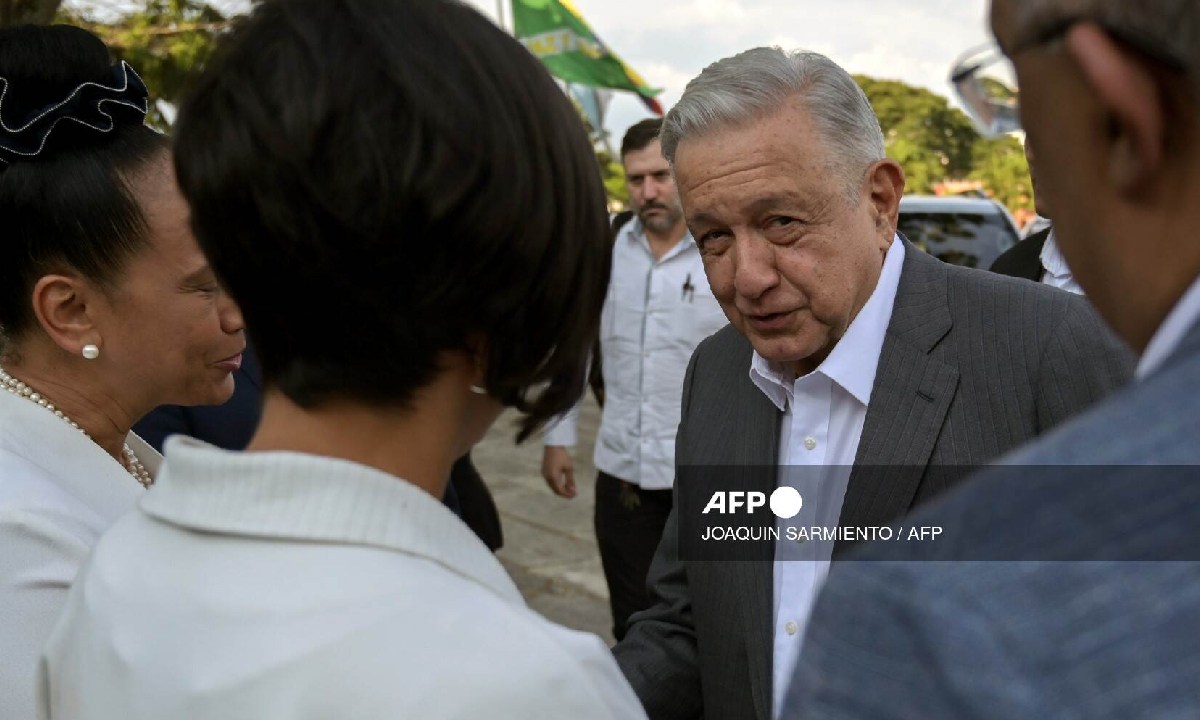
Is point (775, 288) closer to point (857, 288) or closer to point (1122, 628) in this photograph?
point (857, 288)

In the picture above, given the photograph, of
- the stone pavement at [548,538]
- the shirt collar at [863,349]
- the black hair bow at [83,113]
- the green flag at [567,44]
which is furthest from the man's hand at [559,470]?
the black hair bow at [83,113]

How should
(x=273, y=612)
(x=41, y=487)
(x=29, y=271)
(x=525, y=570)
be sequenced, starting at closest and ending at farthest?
1. (x=273, y=612)
2. (x=41, y=487)
3. (x=29, y=271)
4. (x=525, y=570)

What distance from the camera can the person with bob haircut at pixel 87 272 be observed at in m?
1.82

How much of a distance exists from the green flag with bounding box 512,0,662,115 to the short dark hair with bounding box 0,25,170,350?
6.42 meters

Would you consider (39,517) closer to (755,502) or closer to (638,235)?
(755,502)

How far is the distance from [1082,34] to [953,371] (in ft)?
4.58

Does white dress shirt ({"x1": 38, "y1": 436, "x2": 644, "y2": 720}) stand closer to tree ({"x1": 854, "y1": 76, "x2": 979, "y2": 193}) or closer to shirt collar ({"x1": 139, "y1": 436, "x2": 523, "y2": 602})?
shirt collar ({"x1": 139, "y1": 436, "x2": 523, "y2": 602})

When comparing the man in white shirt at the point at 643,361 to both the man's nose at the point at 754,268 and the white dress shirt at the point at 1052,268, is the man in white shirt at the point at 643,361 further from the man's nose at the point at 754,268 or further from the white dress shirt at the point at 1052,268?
the man's nose at the point at 754,268

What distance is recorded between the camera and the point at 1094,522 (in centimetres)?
63

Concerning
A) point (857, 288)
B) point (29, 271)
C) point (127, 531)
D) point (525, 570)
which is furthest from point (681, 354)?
point (127, 531)

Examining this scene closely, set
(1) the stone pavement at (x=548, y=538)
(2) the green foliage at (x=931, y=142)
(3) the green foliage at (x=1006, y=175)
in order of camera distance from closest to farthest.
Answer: (1) the stone pavement at (x=548, y=538)
(3) the green foliage at (x=1006, y=175)
(2) the green foliage at (x=931, y=142)

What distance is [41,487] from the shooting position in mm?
1643

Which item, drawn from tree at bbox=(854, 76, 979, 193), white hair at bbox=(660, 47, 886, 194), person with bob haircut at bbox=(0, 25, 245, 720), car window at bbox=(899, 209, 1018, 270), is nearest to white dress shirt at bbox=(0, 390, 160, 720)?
person with bob haircut at bbox=(0, 25, 245, 720)

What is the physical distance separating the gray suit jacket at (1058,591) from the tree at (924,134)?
73.0 ft
